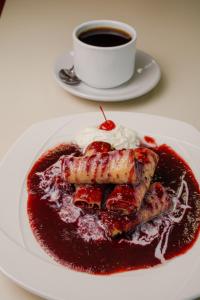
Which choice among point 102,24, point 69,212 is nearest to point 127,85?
point 102,24

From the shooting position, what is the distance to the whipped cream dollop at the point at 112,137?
1.46 meters

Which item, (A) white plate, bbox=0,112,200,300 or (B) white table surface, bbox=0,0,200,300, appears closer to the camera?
(A) white plate, bbox=0,112,200,300

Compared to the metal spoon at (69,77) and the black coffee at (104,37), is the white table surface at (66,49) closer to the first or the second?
the metal spoon at (69,77)

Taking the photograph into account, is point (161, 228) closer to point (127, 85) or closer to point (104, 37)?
point (127, 85)

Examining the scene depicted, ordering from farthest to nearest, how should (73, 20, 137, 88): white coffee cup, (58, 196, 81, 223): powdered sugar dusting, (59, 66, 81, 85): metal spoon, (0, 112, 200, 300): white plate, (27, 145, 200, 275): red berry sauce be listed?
(59, 66, 81, 85): metal spoon, (73, 20, 137, 88): white coffee cup, (58, 196, 81, 223): powdered sugar dusting, (27, 145, 200, 275): red berry sauce, (0, 112, 200, 300): white plate

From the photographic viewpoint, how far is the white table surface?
1.80 m

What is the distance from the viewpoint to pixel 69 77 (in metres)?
1.85

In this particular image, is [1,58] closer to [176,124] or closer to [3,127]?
[3,127]

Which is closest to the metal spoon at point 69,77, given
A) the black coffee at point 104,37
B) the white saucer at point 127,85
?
the white saucer at point 127,85

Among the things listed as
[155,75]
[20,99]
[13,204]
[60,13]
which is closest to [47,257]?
[13,204]

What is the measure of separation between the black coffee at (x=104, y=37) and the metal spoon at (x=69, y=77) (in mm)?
156

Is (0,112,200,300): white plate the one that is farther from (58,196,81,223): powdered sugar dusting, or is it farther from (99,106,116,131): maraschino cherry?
(99,106,116,131): maraschino cherry

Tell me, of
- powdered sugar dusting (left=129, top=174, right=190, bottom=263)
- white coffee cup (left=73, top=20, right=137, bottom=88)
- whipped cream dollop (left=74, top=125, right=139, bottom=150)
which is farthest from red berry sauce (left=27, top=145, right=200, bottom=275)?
white coffee cup (left=73, top=20, right=137, bottom=88)

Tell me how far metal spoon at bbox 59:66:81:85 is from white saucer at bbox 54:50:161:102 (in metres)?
0.02
